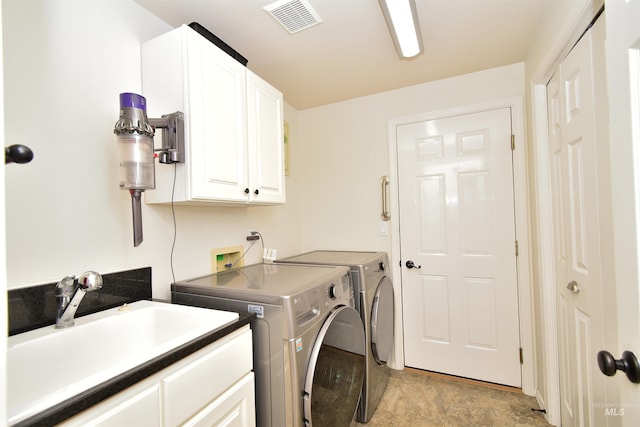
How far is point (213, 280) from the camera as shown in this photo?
5.24 ft

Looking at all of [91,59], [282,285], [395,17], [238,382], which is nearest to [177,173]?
[91,59]

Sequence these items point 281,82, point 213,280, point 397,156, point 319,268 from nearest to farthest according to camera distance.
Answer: point 213,280 < point 319,268 < point 281,82 < point 397,156

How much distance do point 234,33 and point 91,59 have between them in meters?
0.76

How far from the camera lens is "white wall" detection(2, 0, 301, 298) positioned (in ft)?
3.38

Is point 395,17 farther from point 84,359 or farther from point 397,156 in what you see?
point 84,359

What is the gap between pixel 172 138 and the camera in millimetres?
1288

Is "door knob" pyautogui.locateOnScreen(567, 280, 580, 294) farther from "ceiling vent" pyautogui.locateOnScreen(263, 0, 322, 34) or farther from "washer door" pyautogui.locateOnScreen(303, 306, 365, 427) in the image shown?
"ceiling vent" pyautogui.locateOnScreen(263, 0, 322, 34)

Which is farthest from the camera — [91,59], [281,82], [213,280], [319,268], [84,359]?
[281,82]

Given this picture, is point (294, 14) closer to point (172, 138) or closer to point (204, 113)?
point (204, 113)

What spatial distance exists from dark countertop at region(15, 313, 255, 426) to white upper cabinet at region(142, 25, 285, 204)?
0.64m

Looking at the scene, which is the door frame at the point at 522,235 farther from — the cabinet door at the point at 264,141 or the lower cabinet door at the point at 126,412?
the lower cabinet door at the point at 126,412

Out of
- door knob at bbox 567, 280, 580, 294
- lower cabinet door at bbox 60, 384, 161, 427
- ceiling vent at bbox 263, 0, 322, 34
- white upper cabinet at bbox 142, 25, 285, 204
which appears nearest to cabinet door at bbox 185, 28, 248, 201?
white upper cabinet at bbox 142, 25, 285, 204

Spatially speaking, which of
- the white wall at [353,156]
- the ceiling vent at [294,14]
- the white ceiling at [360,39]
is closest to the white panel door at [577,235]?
the white ceiling at [360,39]

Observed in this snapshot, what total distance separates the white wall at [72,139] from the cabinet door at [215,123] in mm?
353
